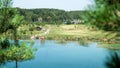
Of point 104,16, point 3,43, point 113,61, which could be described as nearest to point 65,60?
point 3,43

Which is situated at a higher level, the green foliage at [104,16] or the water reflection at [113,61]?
the green foliage at [104,16]

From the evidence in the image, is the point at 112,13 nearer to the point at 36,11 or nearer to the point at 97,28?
the point at 97,28

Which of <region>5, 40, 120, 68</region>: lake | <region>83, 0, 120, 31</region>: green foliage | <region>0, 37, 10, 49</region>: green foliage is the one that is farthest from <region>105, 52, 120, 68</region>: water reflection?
<region>5, 40, 120, 68</region>: lake

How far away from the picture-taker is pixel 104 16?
234 cm

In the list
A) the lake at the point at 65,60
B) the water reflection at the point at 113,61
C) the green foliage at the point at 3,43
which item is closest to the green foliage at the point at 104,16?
the water reflection at the point at 113,61

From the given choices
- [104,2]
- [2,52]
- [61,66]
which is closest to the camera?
[104,2]

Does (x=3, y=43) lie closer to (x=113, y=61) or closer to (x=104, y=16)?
(x=113, y=61)

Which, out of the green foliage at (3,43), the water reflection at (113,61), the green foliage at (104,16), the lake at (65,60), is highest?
the green foliage at (104,16)

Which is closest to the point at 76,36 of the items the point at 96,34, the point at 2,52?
the point at 2,52

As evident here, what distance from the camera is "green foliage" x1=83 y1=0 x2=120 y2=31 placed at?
2.31 metres

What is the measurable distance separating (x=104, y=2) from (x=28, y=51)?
12124mm

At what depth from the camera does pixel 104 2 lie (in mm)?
2484

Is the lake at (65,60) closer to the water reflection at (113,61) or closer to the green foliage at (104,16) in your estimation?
the water reflection at (113,61)

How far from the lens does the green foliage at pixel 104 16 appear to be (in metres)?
2.31
